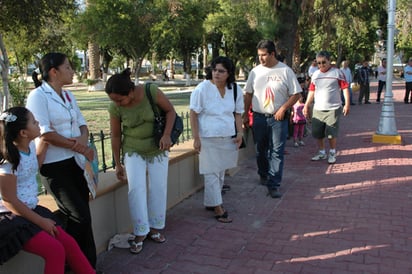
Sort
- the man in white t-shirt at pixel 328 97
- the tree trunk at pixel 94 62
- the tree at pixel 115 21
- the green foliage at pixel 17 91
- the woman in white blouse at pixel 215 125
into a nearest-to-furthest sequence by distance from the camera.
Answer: the woman in white blouse at pixel 215 125, the man in white t-shirt at pixel 328 97, the green foliage at pixel 17 91, the tree at pixel 115 21, the tree trunk at pixel 94 62

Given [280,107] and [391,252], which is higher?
[280,107]

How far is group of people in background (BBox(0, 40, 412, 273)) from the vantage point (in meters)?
2.63

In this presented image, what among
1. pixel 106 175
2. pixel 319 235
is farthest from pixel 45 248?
pixel 319 235

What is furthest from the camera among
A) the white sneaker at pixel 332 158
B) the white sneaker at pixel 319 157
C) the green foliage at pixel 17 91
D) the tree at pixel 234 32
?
the tree at pixel 234 32

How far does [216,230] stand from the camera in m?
4.39

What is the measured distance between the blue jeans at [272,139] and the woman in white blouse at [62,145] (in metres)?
2.71

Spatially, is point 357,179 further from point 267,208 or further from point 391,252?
point 391,252

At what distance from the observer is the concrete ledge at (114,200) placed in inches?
119

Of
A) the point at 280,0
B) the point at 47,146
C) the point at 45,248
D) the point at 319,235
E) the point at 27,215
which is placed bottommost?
the point at 319,235

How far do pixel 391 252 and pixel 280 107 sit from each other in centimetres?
215

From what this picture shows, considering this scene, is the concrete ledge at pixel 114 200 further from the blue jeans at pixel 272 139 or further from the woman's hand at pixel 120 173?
the blue jeans at pixel 272 139

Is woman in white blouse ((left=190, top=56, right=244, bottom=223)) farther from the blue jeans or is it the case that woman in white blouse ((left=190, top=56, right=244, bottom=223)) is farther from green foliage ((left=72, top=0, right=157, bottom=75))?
green foliage ((left=72, top=0, right=157, bottom=75))

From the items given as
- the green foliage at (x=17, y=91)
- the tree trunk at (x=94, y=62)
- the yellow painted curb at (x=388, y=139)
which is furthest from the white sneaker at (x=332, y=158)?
the tree trunk at (x=94, y=62)

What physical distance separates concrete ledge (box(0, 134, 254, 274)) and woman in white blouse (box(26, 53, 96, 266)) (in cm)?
26
